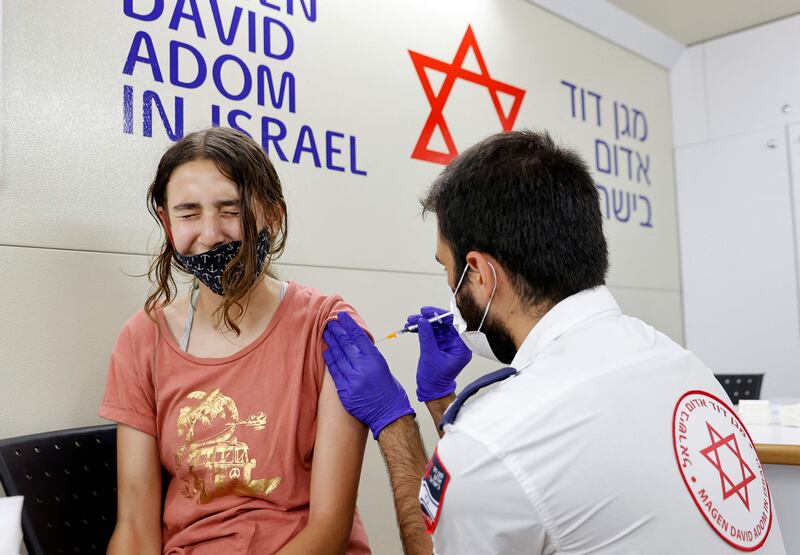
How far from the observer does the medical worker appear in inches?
36.9

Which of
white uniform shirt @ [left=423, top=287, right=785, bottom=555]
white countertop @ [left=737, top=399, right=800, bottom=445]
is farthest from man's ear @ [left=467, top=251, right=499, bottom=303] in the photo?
white countertop @ [left=737, top=399, right=800, bottom=445]

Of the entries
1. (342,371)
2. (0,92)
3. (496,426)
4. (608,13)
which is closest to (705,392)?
(496,426)

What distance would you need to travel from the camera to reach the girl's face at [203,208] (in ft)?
5.07

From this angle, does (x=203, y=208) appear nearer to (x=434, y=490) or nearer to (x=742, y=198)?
(x=434, y=490)

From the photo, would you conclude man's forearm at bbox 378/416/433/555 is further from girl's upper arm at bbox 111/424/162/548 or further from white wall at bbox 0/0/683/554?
white wall at bbox 0/0/683/554

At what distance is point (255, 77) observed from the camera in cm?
226

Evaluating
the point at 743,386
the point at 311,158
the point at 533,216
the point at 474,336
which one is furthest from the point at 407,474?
the point at 743,386

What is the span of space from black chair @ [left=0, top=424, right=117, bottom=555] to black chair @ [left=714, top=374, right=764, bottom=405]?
7.90 feet

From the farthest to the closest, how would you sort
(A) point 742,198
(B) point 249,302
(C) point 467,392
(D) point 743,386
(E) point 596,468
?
(A) point 742,198 → (D) point 743,386 → (B) point 249,302 → (C) point 467,392 → (E) point 596,468

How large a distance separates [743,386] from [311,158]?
6.56ft

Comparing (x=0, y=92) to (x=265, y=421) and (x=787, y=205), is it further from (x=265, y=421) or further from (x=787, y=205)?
(x=787, y=205)

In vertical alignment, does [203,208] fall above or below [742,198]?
below

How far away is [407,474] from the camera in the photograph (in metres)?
1.54

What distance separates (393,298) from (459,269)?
1352mm
